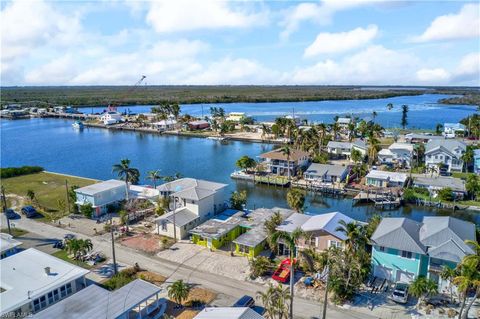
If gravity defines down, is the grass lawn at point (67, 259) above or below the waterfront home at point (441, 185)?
below

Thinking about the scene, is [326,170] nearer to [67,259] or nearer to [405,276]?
[405,276]

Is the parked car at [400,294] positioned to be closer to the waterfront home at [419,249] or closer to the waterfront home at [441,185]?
the waterfront home at [419,249]

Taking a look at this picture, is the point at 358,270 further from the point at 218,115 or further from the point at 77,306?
the point at 218,115

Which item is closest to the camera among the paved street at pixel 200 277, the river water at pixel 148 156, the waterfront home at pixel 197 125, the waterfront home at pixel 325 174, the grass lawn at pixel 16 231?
the paved street at pixel 200 277

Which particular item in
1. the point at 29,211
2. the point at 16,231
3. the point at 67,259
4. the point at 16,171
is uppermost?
the point at 16,171

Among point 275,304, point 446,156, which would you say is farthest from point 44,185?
point 446,156

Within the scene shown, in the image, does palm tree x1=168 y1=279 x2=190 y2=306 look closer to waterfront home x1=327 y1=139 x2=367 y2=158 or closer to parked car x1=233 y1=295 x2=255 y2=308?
parked car x1=233 y1=295 x2=255 y2=308

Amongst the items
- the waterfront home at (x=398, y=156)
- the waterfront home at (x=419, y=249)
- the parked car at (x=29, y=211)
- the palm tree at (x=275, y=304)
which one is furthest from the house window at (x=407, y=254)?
the waterfront home at (x=398, y=156)
